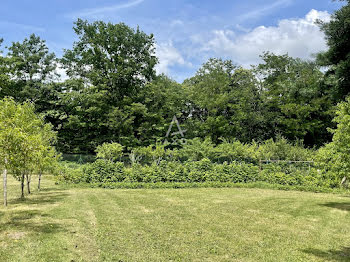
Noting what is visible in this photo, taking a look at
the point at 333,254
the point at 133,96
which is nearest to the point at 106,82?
the point at 133,96

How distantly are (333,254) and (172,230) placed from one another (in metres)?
3.62

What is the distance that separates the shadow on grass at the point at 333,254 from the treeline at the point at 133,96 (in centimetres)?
2137

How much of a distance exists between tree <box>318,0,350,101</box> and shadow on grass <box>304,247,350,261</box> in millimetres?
6159

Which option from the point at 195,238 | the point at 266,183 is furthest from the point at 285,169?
Answer: the point at 195,238

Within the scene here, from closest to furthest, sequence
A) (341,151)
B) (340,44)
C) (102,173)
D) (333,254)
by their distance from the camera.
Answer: (333,254)
(341,151)
(340,44)
(102,173)

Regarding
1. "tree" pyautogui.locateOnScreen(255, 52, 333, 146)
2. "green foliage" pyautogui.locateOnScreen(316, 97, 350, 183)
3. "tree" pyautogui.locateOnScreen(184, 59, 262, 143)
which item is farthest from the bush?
"tree" pyautogui.locateOnScreen(255, 52, 333, 146)

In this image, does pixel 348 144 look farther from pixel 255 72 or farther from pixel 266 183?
pixel 255 72

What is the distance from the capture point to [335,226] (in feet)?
26.9

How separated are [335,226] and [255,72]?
2971 centimetres

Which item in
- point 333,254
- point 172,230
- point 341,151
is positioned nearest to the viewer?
point 333,254

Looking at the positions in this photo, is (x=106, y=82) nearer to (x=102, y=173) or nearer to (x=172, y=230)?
(x=102, y=173)

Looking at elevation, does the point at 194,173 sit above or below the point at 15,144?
below

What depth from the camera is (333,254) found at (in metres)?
5.91

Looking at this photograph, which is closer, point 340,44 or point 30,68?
point 340,44
